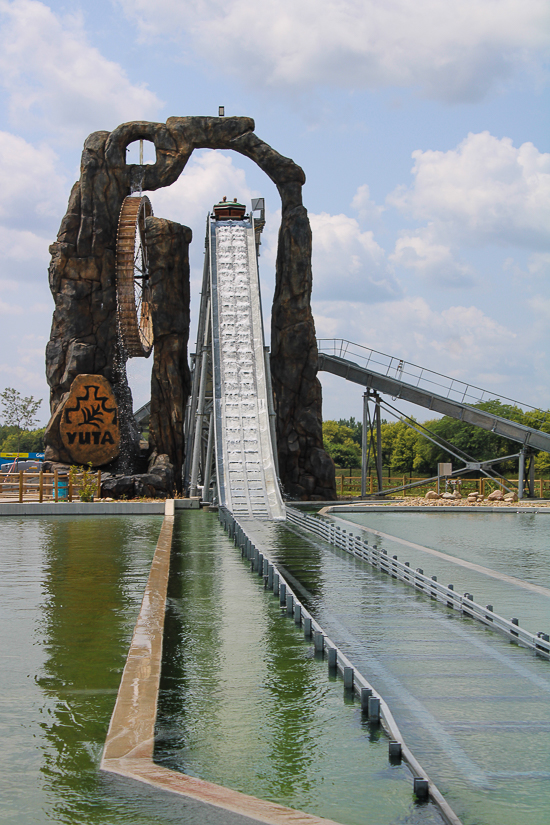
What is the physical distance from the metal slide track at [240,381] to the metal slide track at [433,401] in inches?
245

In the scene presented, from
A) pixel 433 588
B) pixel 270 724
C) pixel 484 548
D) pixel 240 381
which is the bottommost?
pixel 270 724

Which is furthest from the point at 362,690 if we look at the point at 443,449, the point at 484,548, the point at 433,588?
the point at 443,449

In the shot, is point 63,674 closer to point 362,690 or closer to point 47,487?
point 362,690

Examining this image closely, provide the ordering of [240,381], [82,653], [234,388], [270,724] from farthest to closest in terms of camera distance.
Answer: [240,381] < [234,388] < [82,653] < [270,724]

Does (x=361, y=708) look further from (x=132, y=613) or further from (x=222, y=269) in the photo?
(x=222, y=269)

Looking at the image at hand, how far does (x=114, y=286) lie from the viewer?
32.0m

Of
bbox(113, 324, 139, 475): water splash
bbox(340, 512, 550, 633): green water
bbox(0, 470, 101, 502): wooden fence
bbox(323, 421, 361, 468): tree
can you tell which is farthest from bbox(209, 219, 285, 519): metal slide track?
bbox(323, 421, 361, 468): tree

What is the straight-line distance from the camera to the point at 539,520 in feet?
77.5

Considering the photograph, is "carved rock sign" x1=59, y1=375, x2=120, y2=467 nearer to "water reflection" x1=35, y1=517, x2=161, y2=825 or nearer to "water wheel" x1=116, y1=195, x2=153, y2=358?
"water wheel" x1=116, y1=195, x2=153, y2=358

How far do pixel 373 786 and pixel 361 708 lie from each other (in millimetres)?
1326

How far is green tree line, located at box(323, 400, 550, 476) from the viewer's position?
58.1 m

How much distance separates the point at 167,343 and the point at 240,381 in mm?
6527

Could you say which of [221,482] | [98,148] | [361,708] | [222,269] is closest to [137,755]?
[361,708]

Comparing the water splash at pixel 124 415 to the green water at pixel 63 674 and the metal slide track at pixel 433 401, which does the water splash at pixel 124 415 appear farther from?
the green water at pixel 63 674
